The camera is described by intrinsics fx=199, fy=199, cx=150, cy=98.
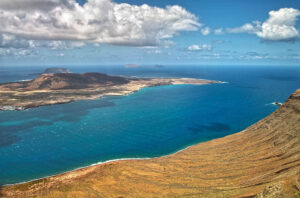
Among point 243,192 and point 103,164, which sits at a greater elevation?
point 243,192

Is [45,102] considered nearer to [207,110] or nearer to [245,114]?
[207,110]

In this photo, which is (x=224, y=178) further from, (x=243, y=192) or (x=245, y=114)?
(x=245, y=114)

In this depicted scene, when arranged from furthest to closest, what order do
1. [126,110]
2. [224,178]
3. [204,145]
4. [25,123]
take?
[126,110]
[25,123]
[204,145]
[224,178]

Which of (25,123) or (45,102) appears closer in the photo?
(25,123)

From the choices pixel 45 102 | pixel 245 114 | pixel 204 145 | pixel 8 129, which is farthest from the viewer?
pixel 45 102

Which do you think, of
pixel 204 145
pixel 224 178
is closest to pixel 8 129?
pixel 204 145

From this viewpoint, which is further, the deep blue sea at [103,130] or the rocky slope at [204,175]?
the deep blue sea at [103,130]

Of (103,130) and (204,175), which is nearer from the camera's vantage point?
(204,175)

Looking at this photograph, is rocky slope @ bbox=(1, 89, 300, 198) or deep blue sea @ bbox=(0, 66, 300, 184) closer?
rocky slope @ bbox=(1, 89, 300, 198)
